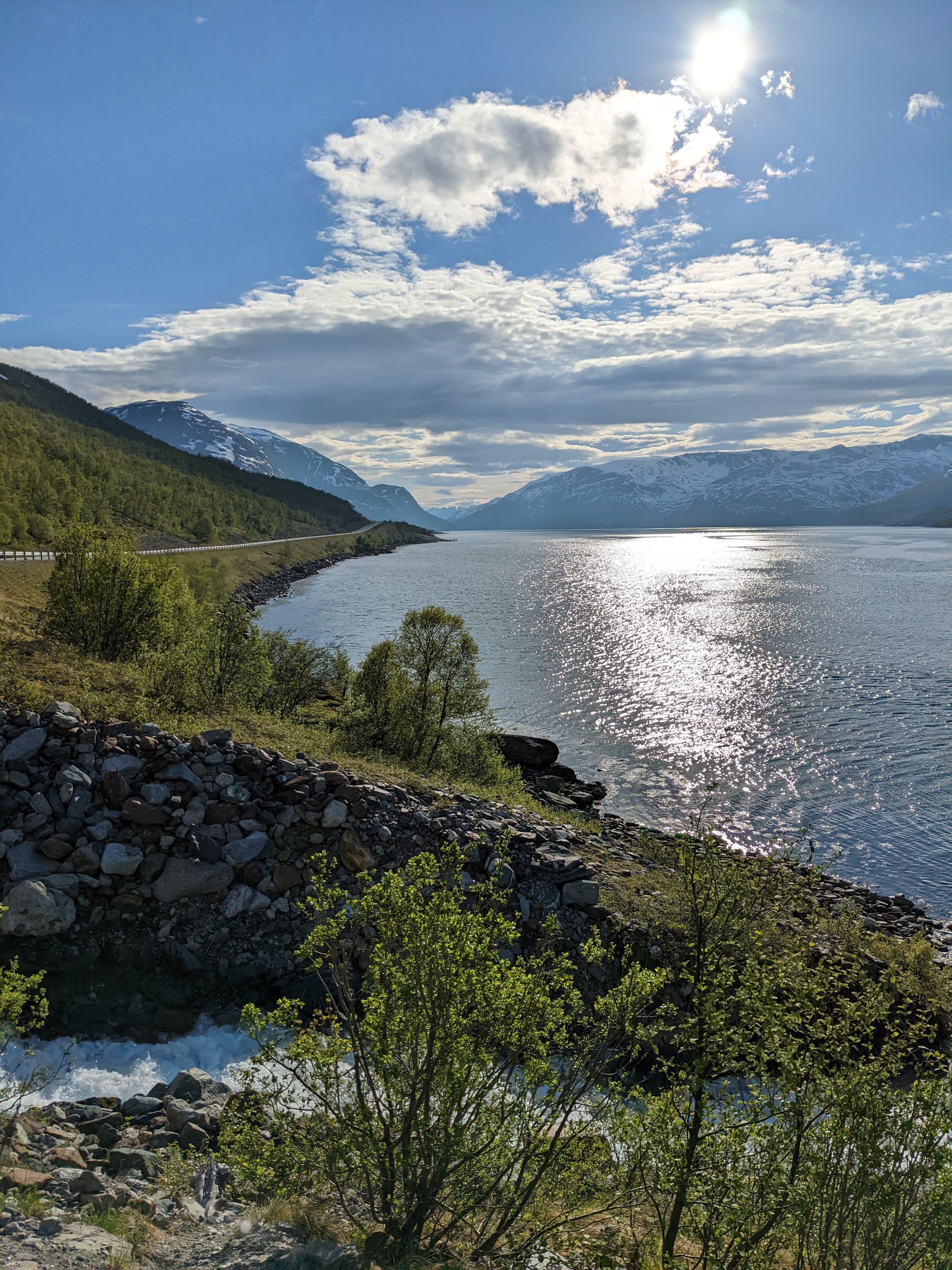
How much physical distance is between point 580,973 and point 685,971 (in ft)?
33.6

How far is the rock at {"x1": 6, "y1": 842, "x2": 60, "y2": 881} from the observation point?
52.3 feet

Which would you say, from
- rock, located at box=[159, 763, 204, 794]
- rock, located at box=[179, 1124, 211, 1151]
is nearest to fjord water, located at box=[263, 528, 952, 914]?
rock, located at box=[159, 763, 204, 794]

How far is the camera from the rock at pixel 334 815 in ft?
61.1

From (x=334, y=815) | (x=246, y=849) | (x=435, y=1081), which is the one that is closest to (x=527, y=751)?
(x=334, y=815)

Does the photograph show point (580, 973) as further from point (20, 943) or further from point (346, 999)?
point (20, 943)

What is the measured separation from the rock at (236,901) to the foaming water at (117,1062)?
250 centimetres

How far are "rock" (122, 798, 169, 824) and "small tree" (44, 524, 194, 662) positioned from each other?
1270cm


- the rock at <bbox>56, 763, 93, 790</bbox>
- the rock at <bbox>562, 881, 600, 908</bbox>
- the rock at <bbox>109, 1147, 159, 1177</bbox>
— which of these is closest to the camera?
the rock at <bbox>109, 1147, 159, 1177</bbox>

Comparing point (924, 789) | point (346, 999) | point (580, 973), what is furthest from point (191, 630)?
point (924, 789)

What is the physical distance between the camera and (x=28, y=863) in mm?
16109

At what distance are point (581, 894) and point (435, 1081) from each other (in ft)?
39.1

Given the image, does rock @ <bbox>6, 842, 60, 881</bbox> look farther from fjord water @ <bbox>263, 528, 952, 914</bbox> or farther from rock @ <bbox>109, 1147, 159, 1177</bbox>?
fjord water @ <bbox>263, 528, 952, 914</bbox>

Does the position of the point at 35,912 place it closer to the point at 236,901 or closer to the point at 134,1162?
the point at 236,901

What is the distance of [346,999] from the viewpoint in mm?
7961
